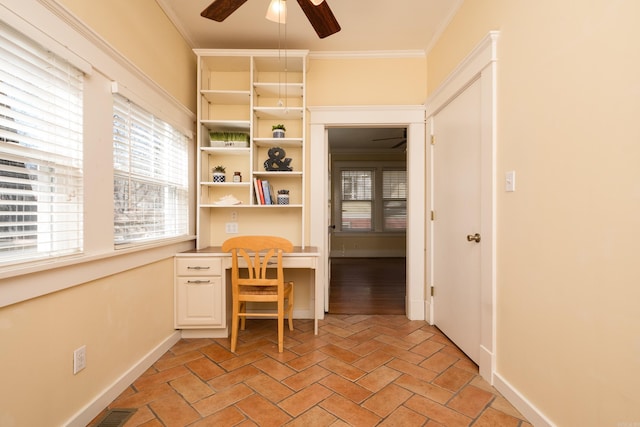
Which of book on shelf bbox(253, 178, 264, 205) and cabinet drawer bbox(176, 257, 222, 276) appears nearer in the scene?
cabinet drawer bbox(176, 257, 222, 276)

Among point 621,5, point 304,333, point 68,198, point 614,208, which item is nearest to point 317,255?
point 304,333

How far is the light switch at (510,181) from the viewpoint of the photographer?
64.1 inches

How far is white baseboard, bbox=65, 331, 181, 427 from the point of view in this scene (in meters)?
1.46

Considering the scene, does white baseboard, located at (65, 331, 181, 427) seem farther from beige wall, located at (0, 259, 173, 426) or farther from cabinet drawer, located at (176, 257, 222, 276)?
cabinet drawer, located at (176, 257, 222, 276)

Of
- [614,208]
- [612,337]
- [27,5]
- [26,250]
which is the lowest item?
[612,337]

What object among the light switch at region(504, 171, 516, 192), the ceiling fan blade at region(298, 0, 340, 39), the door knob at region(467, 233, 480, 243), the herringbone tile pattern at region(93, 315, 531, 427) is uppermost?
the ceiling fan blade at region(298, 0, 340, 39)

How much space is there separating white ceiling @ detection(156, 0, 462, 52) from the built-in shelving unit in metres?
0.22

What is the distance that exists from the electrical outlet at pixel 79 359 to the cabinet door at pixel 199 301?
0.94 meters

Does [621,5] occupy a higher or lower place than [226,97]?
lower

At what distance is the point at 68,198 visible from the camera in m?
1.44

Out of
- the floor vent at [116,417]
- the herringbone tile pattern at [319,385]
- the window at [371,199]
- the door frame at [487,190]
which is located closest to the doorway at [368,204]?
the window at [371,199]

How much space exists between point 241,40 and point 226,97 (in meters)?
0.58

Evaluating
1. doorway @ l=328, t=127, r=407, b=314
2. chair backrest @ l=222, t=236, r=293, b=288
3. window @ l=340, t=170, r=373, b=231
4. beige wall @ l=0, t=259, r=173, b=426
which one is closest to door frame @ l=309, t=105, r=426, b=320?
chair backrest @ l=222, t=236, r=293, b=288

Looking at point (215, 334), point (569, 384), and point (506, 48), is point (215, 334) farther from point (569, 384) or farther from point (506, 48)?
point (506, 48)
